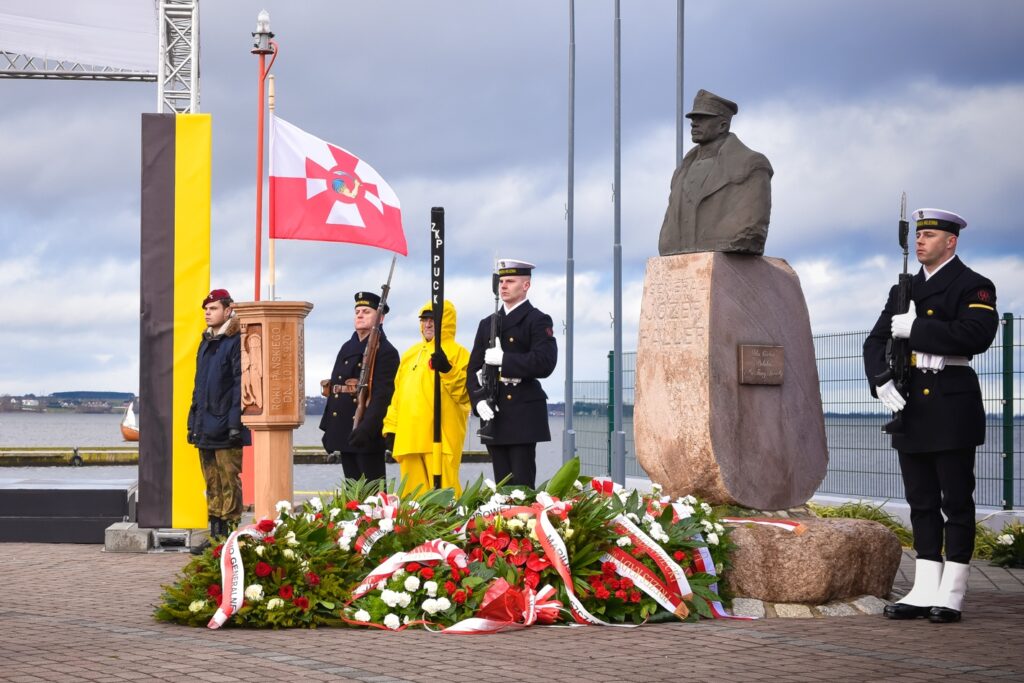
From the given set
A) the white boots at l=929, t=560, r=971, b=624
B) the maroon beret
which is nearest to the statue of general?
the white boots at l=929, t=560, r=971, b=624

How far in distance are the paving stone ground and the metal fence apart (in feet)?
14.4

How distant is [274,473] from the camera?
10.8 metres

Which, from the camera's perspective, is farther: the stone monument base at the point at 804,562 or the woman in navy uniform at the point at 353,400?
the woman in navy uniform at the point at 353,400

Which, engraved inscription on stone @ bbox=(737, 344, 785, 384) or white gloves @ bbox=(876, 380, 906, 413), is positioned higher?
engraved inscription on stone @ bbox=(737, 344, 785, 384)

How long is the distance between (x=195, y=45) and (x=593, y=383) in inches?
259

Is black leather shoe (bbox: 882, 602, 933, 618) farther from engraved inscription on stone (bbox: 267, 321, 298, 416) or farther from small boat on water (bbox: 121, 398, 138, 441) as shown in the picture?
small boat on water (bbox: 121, 398, 138, 441)

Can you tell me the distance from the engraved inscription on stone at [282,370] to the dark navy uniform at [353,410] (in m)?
0.77

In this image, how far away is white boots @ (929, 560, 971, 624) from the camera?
7707 mm

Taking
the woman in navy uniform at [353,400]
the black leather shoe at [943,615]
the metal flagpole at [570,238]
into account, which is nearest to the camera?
the black leather shoe at [943,615]

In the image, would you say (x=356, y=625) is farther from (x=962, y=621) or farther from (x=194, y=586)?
(x=962, y=621)

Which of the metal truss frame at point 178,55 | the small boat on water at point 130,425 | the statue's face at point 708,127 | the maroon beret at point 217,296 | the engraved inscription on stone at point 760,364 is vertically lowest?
the small boat on water at point 130,425

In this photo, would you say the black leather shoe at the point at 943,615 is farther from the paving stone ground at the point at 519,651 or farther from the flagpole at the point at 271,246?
the flagpole at the point at 271,246

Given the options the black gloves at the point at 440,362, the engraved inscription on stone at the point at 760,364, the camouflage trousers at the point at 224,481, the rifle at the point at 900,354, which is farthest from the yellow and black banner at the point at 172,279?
the rifle at the point at 900,354

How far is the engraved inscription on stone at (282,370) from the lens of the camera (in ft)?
35.8
